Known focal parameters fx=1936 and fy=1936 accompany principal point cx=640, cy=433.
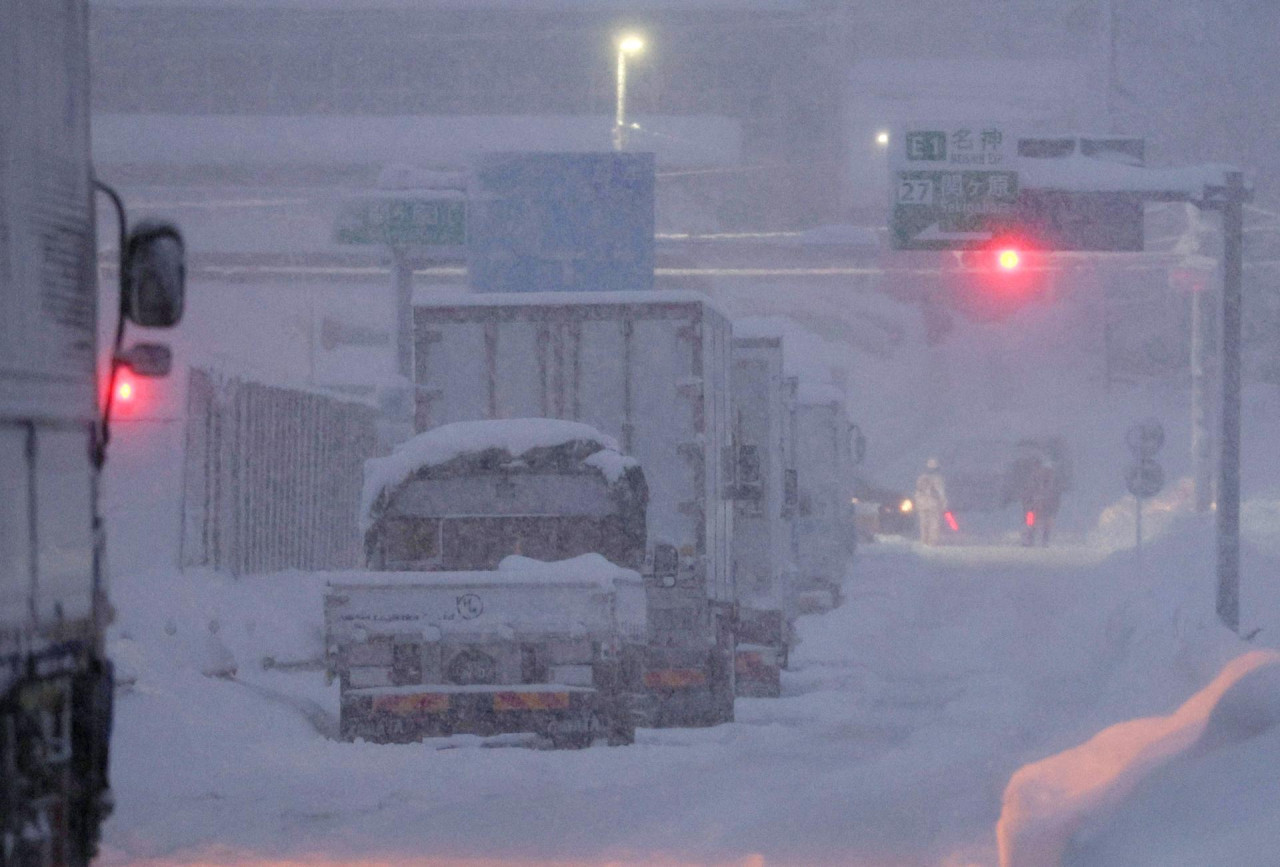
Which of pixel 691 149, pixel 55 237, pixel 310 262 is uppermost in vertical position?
pixel 691 149

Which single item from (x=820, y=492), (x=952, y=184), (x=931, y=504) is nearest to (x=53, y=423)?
(x=952, y=184)

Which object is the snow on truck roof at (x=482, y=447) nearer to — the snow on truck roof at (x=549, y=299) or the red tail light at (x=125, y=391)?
the snow on truck roof at (x=549, y=299)

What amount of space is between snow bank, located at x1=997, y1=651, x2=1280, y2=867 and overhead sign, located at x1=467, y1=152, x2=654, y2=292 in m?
14.2

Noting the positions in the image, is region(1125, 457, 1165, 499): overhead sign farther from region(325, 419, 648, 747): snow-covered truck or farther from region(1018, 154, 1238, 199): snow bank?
region(325, 419, 648, 747): snow-covered truck

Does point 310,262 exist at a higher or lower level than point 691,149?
lower

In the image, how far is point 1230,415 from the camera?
19375 mm

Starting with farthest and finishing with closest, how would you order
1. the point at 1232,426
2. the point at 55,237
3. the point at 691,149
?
the point at 691,149 < the point at 1232,426 < the point at 55,237

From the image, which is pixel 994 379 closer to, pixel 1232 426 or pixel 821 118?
pixel 821 118

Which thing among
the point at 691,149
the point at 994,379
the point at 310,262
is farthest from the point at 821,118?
the point at 310,262

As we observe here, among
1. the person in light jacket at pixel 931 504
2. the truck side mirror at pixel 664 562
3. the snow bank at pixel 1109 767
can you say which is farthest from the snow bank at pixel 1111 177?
the person in light jacket at pixel 931 504

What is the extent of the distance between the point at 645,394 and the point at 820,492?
11153 millimetres

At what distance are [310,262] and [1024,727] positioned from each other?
31.7m

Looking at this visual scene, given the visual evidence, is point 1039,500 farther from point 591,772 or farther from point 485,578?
point 591,772

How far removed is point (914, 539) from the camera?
5069cm
